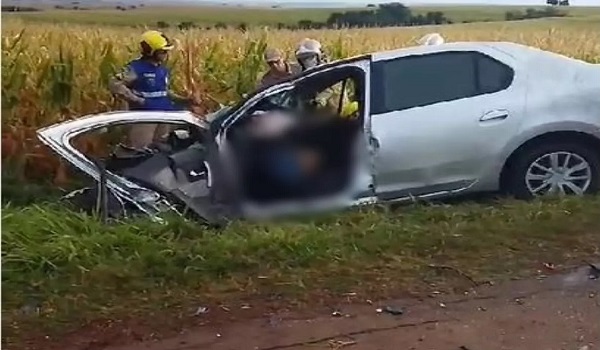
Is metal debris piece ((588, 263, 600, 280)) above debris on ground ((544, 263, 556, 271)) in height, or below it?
below

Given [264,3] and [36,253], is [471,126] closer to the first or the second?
[264,3]

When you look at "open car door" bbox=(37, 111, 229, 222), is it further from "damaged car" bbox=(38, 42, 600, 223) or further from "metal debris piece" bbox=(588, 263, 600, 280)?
"metal debris piece" bbox=(588, 263, 600, 280)

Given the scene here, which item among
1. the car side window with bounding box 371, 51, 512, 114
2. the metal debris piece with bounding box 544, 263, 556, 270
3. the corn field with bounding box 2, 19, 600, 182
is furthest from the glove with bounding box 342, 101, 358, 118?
the metal debris piece with bounding box 544, 263, 556, 270

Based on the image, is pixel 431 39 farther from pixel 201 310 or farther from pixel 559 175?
pixel 201 310

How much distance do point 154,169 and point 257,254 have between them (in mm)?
712

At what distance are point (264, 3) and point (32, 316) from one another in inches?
73.4

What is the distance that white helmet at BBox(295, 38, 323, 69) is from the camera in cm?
553

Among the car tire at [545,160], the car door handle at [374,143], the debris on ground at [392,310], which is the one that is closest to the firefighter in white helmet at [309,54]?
the car door handle at [374,143]

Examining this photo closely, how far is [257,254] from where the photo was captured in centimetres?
525

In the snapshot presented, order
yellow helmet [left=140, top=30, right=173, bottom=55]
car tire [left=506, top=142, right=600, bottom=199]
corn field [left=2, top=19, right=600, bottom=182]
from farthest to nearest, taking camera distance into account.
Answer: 1. car tire [left=506, top=142, right=600, bottom=199]
2. yellow helmet [left=140, top=30, right=173, bottom=55]
3. corn field [left=2, top=19, right=600, bottom=182]

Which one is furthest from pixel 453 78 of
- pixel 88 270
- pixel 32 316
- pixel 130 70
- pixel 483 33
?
pixel 32 316

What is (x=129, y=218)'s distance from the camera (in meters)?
5.39

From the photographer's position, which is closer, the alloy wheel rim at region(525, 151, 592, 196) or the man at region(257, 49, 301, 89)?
the man at region(257, 49, 301, 89)

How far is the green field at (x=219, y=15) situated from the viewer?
16.4ft
